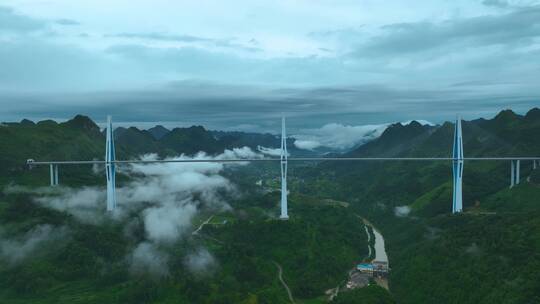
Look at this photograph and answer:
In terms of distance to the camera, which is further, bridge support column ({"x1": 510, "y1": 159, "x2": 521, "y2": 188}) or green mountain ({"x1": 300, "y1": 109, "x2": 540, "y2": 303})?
bridge support column ({"x1": 510, "y1": 159, "x2": 521, "y2": 188})

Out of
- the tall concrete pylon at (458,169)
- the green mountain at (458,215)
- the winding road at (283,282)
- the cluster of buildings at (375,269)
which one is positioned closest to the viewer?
the green mountain at (458,215)

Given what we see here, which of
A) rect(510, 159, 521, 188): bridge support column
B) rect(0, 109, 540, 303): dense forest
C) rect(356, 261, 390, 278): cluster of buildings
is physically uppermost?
rect(510, 159, 521, 188): bridge support column

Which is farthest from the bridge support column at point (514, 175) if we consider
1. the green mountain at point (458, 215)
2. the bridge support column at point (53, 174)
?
the bridge support column at point (53, 174)

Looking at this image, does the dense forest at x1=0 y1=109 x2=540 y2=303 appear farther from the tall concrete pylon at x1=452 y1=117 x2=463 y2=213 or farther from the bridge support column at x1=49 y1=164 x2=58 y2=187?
the tall concrete pylon at x1=452 y1=117 x2=463 y2=213

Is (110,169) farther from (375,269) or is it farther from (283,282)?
(375,269)

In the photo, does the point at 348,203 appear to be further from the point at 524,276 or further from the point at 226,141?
the point at 226,141

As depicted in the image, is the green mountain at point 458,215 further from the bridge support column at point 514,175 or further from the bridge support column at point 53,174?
the bridge support column at point 53,174

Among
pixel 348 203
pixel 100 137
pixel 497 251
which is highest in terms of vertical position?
pixel 100 137

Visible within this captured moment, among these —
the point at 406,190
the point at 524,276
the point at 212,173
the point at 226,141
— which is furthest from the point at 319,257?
the point at 226,141

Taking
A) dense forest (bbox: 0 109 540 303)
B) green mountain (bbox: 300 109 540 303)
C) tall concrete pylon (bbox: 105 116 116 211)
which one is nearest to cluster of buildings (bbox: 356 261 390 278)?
green mountain (bbox: 300 109 540 303)

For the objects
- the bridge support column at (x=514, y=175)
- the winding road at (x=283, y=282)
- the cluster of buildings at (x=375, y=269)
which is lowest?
the winding road at (x=283, y=282)

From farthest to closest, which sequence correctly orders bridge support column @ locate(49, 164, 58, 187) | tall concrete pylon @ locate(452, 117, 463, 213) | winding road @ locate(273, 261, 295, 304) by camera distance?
bridge support column @ locate(49, 164, 58, 187) → tall concrete pylon @ locate(452, 117, 463, 213) → winding road @ locate(273, 261, 295, 304)
